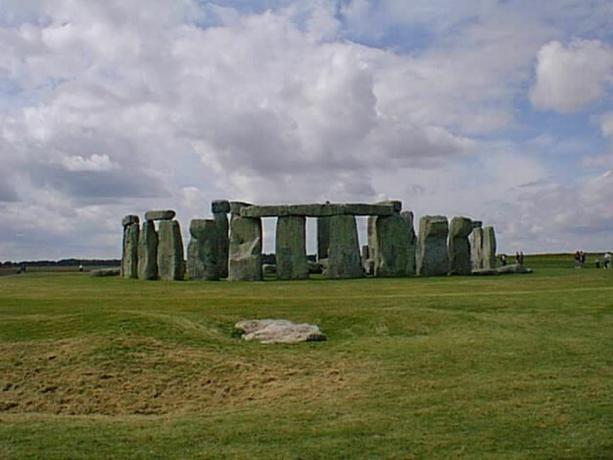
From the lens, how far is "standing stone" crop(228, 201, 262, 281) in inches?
1428

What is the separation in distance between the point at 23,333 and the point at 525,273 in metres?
27.8

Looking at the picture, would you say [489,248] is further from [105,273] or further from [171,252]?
[105,273]

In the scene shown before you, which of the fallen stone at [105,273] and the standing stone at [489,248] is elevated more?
the standing stone at [489,248]

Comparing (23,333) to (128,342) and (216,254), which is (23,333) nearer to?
(128,342)

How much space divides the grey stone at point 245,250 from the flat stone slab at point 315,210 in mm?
507

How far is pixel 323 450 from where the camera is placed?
30.0 feet

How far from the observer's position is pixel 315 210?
37156 millimetres

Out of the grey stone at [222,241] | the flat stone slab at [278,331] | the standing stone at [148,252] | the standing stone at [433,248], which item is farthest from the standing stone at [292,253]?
the flat stone slab at [278,331]

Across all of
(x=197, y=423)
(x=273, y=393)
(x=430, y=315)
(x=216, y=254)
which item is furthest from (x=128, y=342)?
(x=216, y=254)

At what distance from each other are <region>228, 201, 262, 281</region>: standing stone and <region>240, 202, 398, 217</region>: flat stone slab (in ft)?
1.62

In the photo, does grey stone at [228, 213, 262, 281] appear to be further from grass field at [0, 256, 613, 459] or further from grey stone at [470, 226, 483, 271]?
grey stone at [470, 226, 483, 271]

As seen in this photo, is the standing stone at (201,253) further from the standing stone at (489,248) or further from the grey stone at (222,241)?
the standing stone at (489,248)

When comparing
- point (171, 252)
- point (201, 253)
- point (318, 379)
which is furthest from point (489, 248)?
point (318, 379)

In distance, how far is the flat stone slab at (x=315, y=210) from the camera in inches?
1441
